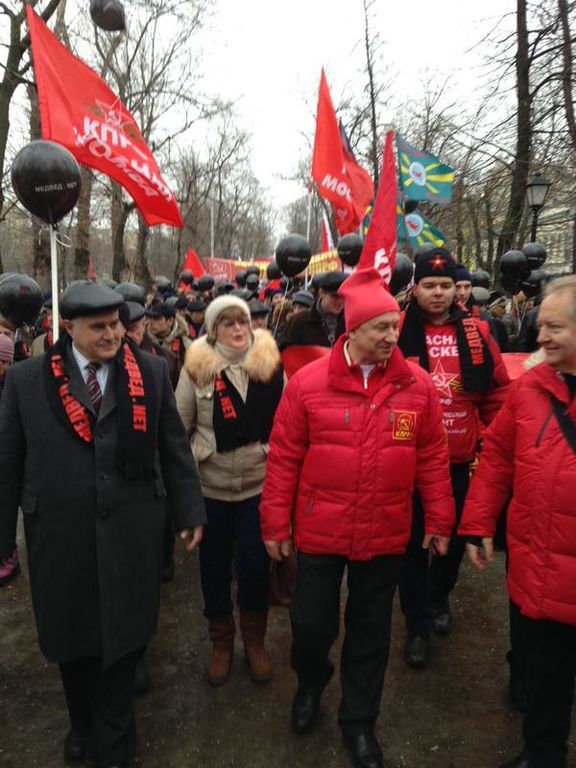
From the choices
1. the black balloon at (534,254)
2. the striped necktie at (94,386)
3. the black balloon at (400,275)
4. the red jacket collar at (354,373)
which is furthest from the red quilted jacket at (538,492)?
the black balloon at (534,254)

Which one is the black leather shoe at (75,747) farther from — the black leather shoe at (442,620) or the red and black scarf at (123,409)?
the black leather shoe at (442,620)

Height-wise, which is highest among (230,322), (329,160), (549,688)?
(329,160)

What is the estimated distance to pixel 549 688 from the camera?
2242mm

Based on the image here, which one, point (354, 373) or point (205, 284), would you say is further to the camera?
point (205, 284)

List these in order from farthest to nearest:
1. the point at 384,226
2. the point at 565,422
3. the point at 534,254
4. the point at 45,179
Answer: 1. the point at 534,254
2. the point at 45,179
3. the point at 384,226
4. the point at 565,422

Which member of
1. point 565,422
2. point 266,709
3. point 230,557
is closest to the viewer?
point 565,422

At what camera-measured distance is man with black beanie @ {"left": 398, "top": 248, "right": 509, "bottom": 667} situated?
3078mm

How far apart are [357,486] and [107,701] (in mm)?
1425

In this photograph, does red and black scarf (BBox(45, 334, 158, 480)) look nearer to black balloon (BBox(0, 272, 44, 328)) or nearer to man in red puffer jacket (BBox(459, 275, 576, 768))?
man in red puffer jacket (BBox(459, 275, 576, 768))

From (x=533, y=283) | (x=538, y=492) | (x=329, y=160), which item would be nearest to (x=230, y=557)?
(x=538, y=492)

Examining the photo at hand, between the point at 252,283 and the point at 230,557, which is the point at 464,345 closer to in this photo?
the point at 230,557

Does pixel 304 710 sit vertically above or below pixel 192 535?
below

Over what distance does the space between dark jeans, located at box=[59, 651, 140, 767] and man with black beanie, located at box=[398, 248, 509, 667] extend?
158 centimetres

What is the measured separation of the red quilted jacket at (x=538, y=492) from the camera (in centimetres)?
206
